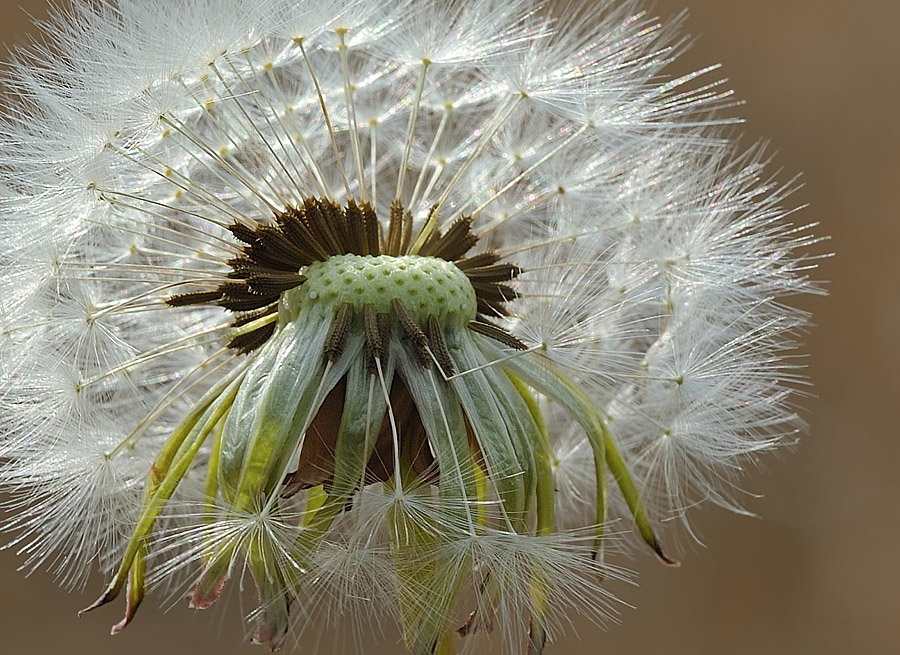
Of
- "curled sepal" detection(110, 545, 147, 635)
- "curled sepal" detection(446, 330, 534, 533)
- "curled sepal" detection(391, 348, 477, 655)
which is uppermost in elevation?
"curled sepal" detection(446, 330, 534, 533)

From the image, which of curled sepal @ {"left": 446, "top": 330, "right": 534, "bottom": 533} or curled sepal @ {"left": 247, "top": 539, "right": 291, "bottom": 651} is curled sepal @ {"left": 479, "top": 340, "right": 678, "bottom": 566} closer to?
curled sepal @ {"left": 446, "top": 330, "right": 534, "bottom": 533}

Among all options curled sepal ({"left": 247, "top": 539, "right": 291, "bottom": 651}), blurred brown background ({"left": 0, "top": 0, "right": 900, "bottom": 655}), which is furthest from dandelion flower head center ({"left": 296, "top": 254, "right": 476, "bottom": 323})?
blurred brown background ({"left": 0, "top": 0, "right": 900, "bottom": 655})

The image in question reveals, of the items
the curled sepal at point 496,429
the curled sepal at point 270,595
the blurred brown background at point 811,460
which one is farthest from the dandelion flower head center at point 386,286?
the blurred brown background at point 811,460

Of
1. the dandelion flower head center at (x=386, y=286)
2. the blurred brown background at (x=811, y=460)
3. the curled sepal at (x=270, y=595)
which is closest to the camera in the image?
the curled sepal at (x=270, y=595)

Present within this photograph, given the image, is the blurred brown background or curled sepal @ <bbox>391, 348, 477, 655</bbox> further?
the blurred brown background

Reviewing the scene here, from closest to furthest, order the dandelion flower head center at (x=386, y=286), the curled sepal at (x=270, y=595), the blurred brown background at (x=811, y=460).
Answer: the curled sepal at (x=270, y=595)
the dandelion flower head center at (x=386, y=286)
the blurred brown background at (x=811, y=460)

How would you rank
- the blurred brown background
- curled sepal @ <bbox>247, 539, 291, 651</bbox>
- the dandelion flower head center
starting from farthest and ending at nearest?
the blurred brown background < the dandelion flower head center < curled sepal @ <bbox>247, 539, 291, 651</bbox>

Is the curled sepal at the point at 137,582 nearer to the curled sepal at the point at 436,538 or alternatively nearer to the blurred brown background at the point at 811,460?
the curled sepal at the point at 436,538

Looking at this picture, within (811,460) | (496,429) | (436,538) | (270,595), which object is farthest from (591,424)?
(811,460)

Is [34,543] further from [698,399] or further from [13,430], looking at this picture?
[698,399]
